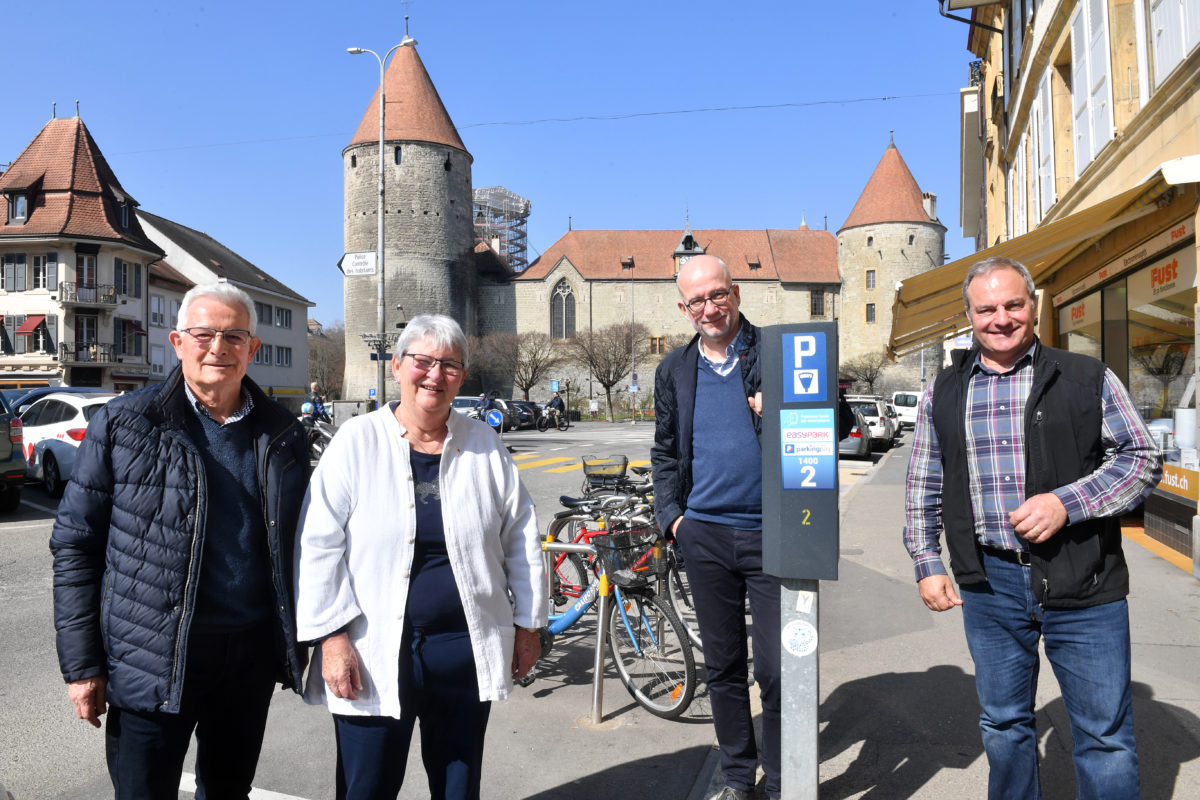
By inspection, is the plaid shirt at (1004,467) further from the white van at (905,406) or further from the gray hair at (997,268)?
the white van at (905,406)

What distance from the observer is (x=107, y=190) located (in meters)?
40.8

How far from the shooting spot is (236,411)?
254cm

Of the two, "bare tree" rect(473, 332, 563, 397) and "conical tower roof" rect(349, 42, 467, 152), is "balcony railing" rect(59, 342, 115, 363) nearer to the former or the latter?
"conical tower roof" rect(349, 42, 467, 152)

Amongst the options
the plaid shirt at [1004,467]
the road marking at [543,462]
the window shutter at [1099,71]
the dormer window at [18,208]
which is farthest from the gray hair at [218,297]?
the dormer window at [18,208]

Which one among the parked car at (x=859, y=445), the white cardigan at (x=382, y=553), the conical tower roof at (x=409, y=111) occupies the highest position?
the conical tower roof at (x=409, y=111)

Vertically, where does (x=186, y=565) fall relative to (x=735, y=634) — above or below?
above

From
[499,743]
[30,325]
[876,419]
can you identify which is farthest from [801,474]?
[30,325]

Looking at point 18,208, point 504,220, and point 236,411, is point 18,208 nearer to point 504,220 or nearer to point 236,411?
point 236,411

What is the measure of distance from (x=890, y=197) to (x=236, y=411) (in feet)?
240

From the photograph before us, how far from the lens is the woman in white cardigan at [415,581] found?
2346mm

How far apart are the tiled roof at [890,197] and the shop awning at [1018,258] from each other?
5776cm

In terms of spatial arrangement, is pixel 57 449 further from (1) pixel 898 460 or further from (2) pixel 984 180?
(2) pixel 984 180

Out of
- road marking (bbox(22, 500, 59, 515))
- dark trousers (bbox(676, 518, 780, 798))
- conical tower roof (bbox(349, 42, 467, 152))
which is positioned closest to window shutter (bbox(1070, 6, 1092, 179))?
dark trousers (bbox(676, 518, 780, 798))

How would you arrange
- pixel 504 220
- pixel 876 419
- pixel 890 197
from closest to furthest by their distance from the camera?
pixel 876 419
pixel 890 197
pixel 504 220
